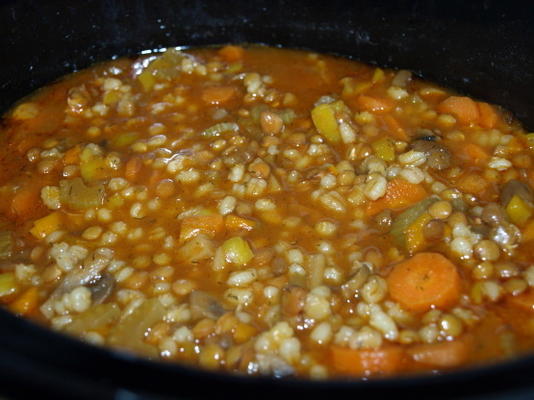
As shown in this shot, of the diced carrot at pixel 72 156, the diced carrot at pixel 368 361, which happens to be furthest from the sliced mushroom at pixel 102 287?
the diced carrot at pixel 368 361

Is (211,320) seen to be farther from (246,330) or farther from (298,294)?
(298,294)

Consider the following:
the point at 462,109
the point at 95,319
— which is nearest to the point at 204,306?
the point at 95,319

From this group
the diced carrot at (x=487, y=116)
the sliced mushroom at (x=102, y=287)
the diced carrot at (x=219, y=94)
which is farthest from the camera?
the diced carrot at (x=219, y=94)

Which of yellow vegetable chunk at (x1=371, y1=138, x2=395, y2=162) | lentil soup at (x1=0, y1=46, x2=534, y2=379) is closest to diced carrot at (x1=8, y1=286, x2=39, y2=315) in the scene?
lentil soup at (x1=0, y1=46, x2=534, y2=379)

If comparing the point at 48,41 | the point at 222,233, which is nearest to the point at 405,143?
the point at 222,233

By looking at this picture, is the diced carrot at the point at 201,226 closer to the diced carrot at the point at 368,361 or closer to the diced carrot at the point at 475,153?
the diced carrot at the point at 368,361

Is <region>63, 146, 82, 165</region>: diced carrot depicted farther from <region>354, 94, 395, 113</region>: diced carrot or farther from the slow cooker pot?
<region>354, 94, 395, 113</region>: diced carrot
